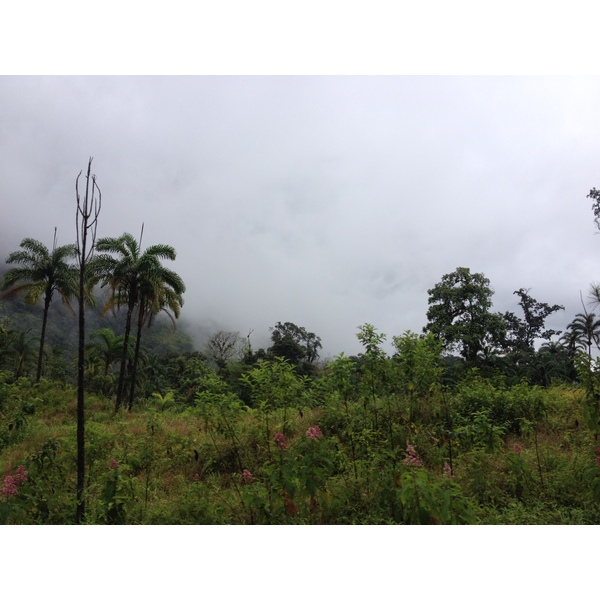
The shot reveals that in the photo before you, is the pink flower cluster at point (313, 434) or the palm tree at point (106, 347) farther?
the palm tree at point (106, 347)

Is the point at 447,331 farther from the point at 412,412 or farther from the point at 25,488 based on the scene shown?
the point at 25,488

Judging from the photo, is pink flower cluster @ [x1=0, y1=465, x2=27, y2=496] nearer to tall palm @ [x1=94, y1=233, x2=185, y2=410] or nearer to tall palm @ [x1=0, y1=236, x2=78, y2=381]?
tall palm @ [x1=94, y1=233, x2=185, y2=410]

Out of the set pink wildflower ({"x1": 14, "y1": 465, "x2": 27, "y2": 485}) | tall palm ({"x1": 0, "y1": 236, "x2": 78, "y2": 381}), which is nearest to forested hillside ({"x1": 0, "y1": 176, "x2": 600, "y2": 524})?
pink wildflower ({"x1": 14, "y1": 465, "x2": 27, "y2": 485})

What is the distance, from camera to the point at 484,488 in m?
3.59

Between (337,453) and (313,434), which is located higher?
(313,434)

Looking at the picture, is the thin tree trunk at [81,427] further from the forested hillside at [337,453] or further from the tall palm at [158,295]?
the tall palm at [158,295]

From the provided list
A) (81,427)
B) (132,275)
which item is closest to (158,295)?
(132,275)

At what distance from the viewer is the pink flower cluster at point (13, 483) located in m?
2.88

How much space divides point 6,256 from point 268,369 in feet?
40.7

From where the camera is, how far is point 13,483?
2.93m

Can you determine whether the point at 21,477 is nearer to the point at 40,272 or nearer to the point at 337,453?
the point at 337,453

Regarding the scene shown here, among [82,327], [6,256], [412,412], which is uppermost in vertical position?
[6,256]

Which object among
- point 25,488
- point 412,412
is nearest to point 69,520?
point 25,488

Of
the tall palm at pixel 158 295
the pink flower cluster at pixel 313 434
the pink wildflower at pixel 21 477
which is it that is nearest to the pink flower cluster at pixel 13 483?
the pink wildflower at pixel 21 477
